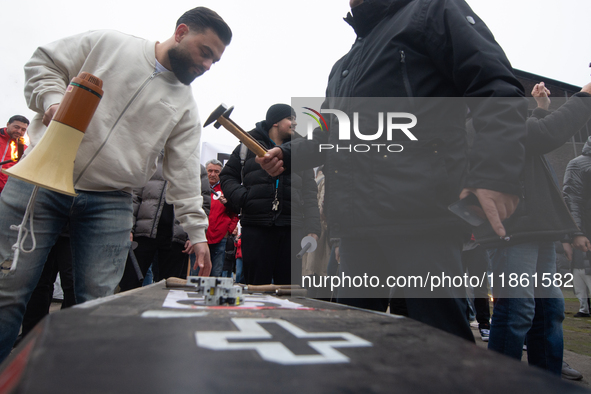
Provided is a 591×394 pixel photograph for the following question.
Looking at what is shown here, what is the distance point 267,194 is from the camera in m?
2.86

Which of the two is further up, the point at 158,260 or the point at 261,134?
the point at 261,134

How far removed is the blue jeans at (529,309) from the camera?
1.89 meters

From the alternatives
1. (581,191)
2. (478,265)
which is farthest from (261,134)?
(581,191)

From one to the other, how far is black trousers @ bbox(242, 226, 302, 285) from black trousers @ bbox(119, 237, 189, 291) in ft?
4.29

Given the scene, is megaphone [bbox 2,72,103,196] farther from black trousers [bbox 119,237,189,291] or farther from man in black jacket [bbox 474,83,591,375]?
black trousers [bbox 119,237,189,291]

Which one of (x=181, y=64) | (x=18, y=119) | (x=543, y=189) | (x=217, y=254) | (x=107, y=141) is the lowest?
(x=217, y=254)

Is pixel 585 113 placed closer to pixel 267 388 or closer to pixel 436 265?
pixel 436 265

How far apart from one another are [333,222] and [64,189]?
1.05 m

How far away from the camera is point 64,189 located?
1.39m

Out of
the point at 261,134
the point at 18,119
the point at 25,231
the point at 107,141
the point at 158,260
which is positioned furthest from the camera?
the point at 18,119

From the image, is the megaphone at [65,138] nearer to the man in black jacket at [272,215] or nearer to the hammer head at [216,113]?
the hammer head at [216,113]

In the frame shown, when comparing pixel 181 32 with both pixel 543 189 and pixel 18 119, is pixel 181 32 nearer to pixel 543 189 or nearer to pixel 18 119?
pixel 543 189

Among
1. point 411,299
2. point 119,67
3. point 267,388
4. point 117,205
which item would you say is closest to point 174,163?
point 117,205

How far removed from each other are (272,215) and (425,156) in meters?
1.66
